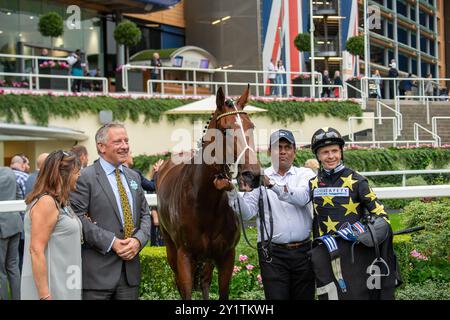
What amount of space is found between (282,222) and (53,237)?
1.46 m

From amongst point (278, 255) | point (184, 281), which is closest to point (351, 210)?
point (278, 255)

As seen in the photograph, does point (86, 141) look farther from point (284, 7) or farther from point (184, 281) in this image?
point (184, 281)

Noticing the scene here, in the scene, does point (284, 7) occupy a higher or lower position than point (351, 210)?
higher

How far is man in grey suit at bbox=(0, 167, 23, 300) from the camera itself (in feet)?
21.7

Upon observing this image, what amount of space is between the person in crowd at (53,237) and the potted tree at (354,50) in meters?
19.5

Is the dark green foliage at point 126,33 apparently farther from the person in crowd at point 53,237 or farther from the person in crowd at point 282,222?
the person in crowd at point 53,237

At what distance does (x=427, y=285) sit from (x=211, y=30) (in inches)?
942

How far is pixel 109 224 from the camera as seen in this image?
14.9 feet

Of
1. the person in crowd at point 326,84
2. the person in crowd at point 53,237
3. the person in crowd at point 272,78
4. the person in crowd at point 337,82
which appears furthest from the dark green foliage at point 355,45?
the person in crowd at point 53,237

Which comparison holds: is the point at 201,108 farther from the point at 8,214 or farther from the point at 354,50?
the point at 8,214

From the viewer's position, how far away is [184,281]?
5164 millimetres

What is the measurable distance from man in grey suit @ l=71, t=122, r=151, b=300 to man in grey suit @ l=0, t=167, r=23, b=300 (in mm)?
2227

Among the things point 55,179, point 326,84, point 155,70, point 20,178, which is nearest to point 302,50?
point 326,84

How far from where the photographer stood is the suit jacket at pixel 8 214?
257 inches
